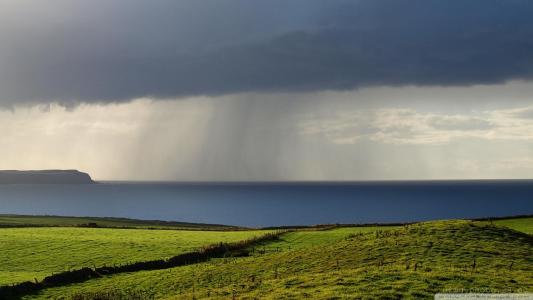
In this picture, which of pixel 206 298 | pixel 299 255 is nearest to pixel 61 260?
pixel 299 255

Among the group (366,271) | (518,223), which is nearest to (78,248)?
(366,271)

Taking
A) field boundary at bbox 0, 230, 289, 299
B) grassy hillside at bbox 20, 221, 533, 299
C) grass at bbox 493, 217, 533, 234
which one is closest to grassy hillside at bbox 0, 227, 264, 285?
field boundary at bbox 0, 230, 289, 299

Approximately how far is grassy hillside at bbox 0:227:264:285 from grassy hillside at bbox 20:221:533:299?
34.2ft

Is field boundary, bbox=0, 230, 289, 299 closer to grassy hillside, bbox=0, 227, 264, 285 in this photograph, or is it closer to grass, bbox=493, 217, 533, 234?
grassy hillside, bbox=0, 227, 264, 285

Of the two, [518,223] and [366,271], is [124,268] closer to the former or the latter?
[366,271]

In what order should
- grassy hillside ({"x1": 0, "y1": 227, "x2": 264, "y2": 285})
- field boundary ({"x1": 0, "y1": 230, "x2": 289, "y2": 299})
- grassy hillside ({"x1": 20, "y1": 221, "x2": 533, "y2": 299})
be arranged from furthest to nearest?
grassy hillside ({"x1": 0, "y1": 227, "x2": 264, "y2": 285}), field boundary ({"x1": 0, "y1": 230, "x2": 289, "y2": 299}), grassy hillside ({"x1": 20, "y1": 221, "x2": 533, "y2": 299})

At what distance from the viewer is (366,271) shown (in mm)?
32812

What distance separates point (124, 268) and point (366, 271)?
26528mm

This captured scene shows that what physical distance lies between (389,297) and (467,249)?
17.2 meters

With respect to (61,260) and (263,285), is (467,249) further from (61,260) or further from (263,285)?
(61,260)

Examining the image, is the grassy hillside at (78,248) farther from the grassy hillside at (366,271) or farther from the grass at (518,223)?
the grass at (518,223)

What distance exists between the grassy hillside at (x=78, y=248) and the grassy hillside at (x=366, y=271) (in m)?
10.4

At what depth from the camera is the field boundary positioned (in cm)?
4131

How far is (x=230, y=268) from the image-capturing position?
145 ft
